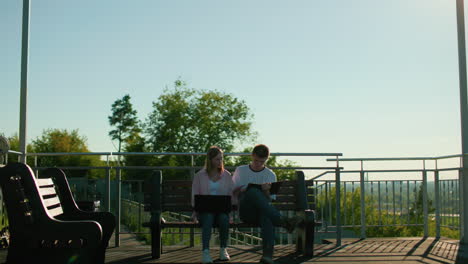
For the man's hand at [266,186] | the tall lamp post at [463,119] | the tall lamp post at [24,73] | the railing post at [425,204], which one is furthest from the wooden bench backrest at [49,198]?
the railing post at [425,204]

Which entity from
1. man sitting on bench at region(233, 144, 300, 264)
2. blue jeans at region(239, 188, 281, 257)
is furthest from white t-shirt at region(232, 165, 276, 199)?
blue jeans at region(239, 188, 281, 257)

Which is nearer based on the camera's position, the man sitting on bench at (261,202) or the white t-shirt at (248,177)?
the man sitting on bench at (261,202)

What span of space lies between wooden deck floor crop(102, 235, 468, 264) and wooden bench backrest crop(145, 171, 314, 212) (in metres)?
0.57

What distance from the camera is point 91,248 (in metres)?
4.33

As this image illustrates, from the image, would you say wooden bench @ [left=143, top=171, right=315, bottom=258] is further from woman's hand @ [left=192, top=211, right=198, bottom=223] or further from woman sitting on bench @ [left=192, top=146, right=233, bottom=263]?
woman sitting on bench @ [left=192, top=146, right=233, bottom=263]

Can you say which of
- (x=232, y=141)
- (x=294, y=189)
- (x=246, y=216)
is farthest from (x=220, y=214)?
(x=232, y=141)

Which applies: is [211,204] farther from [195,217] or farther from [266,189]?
[266,189]

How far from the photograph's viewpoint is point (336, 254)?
7.12 metres

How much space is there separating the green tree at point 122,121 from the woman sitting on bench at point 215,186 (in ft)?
238

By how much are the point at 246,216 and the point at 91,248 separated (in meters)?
2.28

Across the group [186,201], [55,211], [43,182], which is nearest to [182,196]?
[186,201]

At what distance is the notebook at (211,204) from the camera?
621cm

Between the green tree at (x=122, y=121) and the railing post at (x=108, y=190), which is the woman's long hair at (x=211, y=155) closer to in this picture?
the railing post at (x=108, y=190)

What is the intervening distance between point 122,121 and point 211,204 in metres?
73.4
